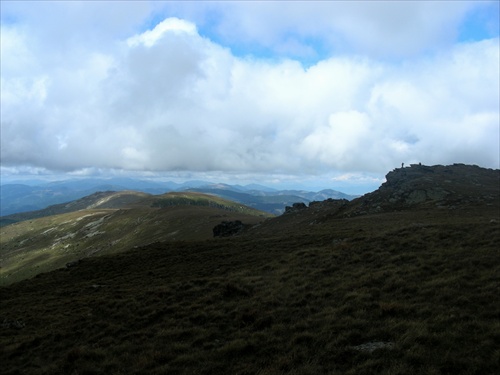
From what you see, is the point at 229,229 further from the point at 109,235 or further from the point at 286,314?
the point at 109,235

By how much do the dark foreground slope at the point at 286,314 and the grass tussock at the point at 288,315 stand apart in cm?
7

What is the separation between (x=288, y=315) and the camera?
15258mm

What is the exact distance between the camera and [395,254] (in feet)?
75.9

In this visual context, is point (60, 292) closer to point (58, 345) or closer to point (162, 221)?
point (58, 345)

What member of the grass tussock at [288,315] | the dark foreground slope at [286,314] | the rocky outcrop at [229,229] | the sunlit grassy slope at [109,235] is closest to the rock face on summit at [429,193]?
the rocky outcrop at [229,229]

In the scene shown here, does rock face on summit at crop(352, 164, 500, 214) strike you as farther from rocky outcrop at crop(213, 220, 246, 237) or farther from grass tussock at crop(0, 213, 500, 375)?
grass tussock at crop(0, 213, 500, 375)

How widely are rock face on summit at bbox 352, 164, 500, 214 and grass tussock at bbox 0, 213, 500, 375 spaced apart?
1192 inches

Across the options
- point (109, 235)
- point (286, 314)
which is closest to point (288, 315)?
point (286, 314)

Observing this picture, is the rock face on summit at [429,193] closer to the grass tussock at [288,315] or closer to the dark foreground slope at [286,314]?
the dark foreground slope at [286,314]

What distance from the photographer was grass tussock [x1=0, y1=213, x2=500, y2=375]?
10.9 metres

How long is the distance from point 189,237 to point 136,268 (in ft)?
214

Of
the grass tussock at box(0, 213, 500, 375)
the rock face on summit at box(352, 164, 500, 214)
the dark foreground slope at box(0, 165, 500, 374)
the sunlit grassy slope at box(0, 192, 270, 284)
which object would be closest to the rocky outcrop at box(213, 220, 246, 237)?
the sunlit grassy slope at box(0, 192, 270, 284)

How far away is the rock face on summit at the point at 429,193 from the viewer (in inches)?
2130

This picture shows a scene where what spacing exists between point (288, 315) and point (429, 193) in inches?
2211
